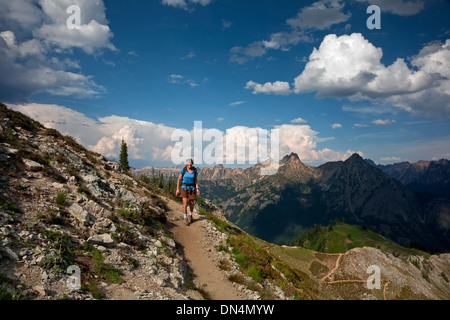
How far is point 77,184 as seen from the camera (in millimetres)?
15281

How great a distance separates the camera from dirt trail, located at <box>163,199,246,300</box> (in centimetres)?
1130

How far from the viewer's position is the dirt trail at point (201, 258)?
11.3 m

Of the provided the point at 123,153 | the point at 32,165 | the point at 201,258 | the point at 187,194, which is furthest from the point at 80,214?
the point at 123,153

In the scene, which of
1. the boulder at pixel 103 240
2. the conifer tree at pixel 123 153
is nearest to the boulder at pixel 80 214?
the boulder at pixel 103 240

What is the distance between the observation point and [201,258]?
47.3ft

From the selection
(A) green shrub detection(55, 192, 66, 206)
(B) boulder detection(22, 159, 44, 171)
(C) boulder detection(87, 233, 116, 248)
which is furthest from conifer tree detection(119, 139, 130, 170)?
(C) boulder detection(87, 233, 116, 248)

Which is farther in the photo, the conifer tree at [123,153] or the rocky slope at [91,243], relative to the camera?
the conifer tree at [123,153]

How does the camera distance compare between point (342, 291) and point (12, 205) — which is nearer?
point (12, 205)

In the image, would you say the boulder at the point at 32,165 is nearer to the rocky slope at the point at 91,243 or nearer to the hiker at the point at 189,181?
the rocky slope at the point at 91,243

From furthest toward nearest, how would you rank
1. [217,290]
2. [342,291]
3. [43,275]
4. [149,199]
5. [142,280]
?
[342,291]
[149,199]
[217,290]
[142,280]
[43,275]
